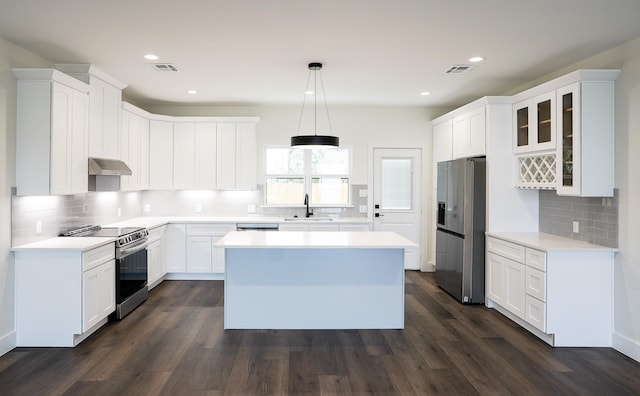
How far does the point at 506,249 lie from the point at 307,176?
3.32 meters

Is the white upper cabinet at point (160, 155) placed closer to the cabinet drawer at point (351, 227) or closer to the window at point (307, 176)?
the window at point (307, 176)

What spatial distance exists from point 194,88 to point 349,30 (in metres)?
2.80

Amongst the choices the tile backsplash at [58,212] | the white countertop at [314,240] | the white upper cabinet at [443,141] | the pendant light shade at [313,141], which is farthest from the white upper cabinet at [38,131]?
the white upper cabinet at [443,141]

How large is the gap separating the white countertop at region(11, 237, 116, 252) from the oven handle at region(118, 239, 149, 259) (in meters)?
0.24

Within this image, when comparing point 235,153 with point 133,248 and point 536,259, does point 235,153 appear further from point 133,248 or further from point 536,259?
point 536,259

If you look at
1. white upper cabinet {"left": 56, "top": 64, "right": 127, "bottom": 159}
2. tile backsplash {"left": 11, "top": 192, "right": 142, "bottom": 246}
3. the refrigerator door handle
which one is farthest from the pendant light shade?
tile backsplash {"left": 11, "top": 192, "right": 142, "bottom": 246}

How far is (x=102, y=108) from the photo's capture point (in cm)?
461

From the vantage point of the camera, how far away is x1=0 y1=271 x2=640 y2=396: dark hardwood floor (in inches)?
116

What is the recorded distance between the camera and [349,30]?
335cm

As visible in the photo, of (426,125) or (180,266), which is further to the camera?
(426,125)

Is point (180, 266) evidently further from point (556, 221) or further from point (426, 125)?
point (556, 221)

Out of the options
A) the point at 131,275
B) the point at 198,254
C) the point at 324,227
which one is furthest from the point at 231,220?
the point at 131,275

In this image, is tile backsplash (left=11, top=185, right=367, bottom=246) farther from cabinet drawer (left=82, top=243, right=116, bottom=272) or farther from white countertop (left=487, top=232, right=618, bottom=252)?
white countertop (left=487, top=232, right=618, bottom=252)

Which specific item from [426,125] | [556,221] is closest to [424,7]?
[556,221]
